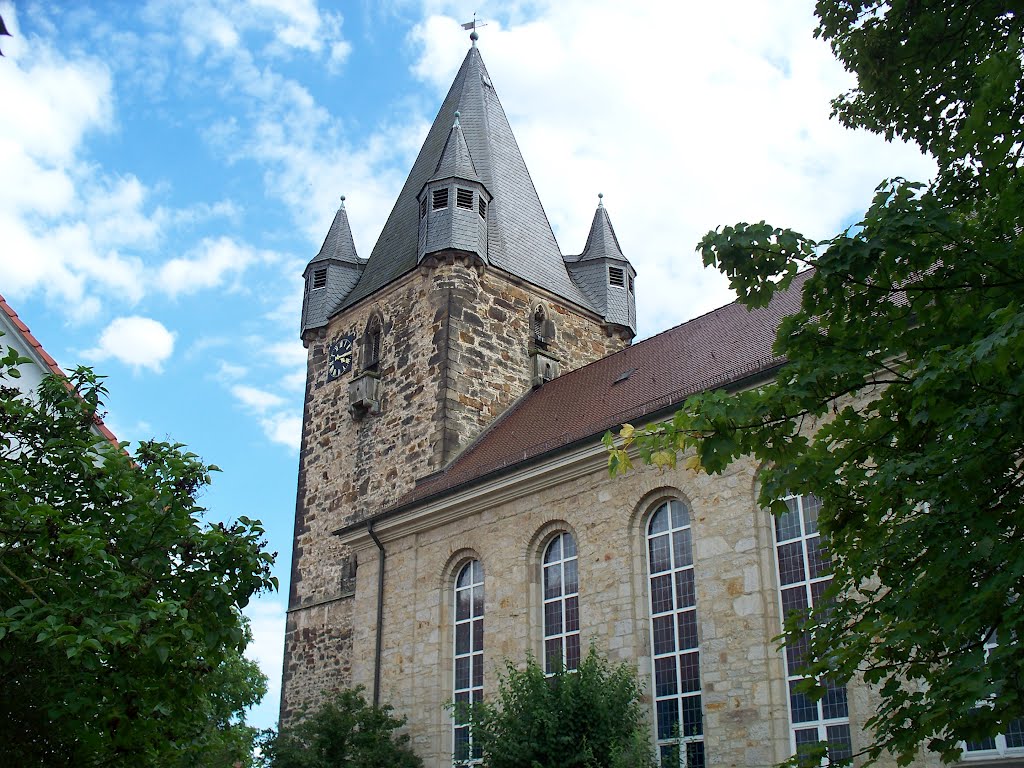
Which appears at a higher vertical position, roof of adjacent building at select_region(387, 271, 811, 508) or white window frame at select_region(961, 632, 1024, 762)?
roof of adjacent building at select_region(387, 271, 811, 508)

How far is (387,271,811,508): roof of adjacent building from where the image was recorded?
1760cm

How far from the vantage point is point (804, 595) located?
550 inches

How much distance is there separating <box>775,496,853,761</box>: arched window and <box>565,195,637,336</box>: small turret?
1473 centimetres

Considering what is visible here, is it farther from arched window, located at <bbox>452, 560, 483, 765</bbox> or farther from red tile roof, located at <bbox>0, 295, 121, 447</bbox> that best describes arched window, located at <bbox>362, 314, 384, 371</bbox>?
red tile roof, located at <bbox>0, 295, 121, 447</bbox>

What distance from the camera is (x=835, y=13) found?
30.6ft

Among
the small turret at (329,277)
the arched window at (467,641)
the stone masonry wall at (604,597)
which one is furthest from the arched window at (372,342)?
the arched window at (467,641)

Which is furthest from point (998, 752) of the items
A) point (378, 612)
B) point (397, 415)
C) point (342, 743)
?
point (397, 415)

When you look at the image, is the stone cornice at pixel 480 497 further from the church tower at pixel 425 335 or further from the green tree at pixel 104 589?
the green tree at pixel 104 589

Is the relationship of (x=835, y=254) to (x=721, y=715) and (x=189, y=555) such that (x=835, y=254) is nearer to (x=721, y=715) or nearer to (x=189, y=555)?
(x=189, y=555)

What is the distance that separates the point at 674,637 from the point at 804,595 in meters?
2.13

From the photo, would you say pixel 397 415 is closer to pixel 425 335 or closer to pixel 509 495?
pixel 425 335

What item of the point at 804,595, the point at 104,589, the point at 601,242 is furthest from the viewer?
A: the point at 601,242

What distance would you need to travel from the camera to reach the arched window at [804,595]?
1313 cm

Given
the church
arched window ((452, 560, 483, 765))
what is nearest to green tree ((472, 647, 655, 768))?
the church
